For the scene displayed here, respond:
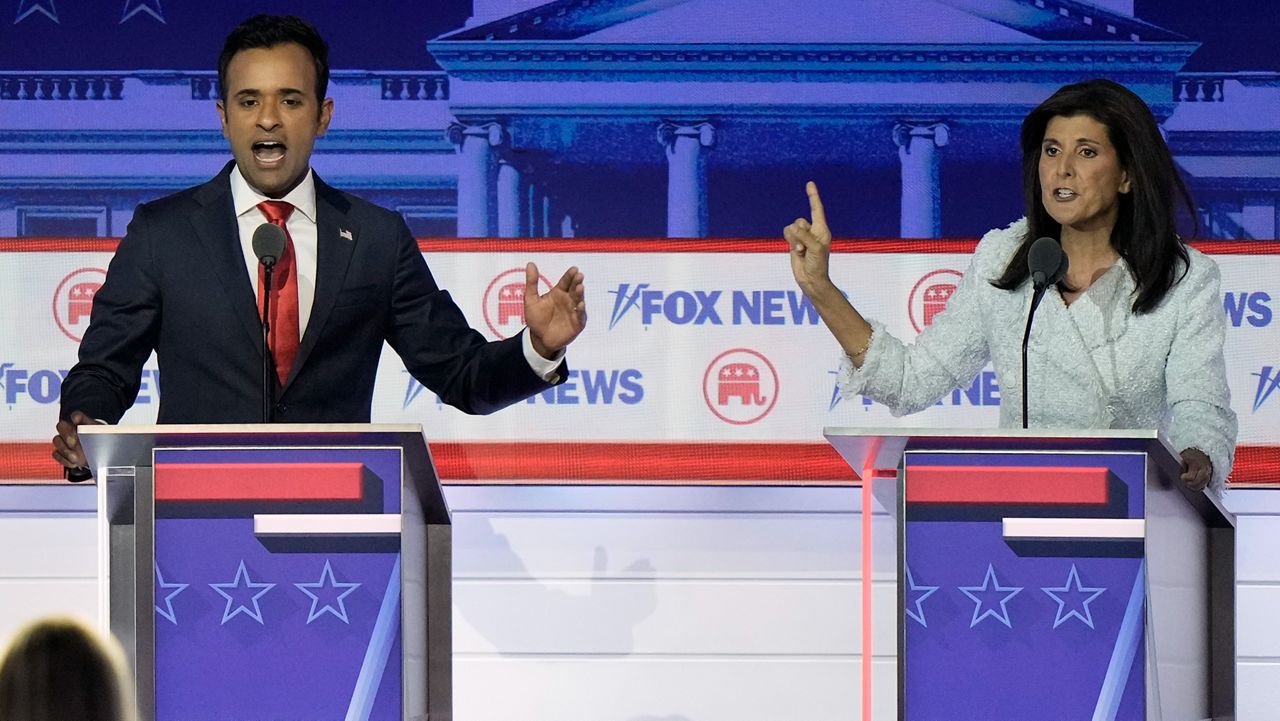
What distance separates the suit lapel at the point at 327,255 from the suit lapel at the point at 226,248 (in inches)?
4.0

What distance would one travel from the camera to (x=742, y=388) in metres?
4.62

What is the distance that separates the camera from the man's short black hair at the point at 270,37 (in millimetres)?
3340

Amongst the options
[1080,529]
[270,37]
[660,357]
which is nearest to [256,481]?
[270,37]

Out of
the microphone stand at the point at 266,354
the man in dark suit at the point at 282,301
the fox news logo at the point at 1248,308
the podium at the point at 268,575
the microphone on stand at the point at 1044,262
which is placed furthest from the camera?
the fox news logo at the point at 1248,308

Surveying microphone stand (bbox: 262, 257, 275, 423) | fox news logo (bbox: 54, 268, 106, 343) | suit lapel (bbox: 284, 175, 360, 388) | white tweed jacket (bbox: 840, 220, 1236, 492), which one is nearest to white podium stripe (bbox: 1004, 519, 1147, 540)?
white tweed jacket (bbox: 840, 220, 1236, 492)

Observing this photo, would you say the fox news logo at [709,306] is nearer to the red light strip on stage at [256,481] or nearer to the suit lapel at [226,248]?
the suit lapel at [226,248]

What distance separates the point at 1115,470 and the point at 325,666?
4.53 feet

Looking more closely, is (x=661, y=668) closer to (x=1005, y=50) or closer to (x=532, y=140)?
(x=532, y=140)

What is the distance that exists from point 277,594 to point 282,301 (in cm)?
85

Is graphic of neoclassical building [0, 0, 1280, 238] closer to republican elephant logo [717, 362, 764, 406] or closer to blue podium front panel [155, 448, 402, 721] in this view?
republican elephant logo [717, 362, 764, 406]

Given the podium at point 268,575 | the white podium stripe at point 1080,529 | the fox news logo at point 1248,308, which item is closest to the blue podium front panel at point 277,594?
the podium at point 268,575

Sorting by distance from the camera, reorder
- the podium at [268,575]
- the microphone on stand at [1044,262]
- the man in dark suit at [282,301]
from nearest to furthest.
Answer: the podium at [268,575] → the microphone on stand at [1044,262] → the man in dark suit at [282,301]

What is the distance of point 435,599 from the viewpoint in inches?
108

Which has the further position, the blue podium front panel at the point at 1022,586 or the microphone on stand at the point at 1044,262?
the microphone on stand at the point at 1044,262
